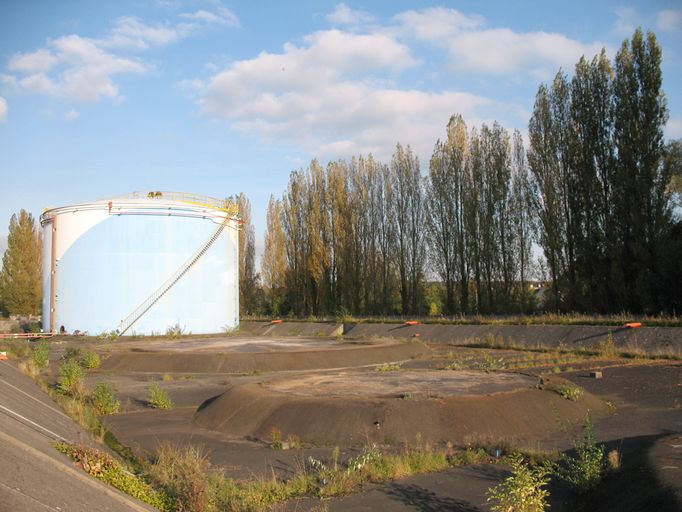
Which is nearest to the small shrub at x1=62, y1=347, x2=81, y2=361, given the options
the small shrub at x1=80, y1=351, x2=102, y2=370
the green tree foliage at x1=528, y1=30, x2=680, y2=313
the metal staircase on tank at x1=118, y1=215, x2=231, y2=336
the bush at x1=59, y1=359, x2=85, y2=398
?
the small shrub at x1=80, y1=351, x2=102, y2=370

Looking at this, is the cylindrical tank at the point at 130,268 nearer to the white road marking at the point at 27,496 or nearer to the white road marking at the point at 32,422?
the white road marking at the point at 32,422

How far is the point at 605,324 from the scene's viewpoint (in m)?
26.1

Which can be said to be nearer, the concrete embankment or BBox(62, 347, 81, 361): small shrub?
the concrete embankment

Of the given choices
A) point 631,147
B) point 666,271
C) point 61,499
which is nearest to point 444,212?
point 631,147

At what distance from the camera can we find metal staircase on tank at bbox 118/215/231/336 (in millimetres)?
36875

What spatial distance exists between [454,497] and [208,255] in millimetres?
33916

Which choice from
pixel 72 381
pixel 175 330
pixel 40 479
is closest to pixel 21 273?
pixel 175 330

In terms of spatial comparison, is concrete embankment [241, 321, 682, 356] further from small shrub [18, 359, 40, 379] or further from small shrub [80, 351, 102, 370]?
small shrub [18, 359, 40, 379]

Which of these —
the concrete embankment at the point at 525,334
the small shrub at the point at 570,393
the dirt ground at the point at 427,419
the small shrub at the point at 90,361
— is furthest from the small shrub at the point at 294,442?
the concrete embankment at the point at 525,334

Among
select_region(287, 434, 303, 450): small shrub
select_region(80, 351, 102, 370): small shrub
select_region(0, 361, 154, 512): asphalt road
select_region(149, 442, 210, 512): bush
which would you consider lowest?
select_region(287, 434, 303, 450): small shrub

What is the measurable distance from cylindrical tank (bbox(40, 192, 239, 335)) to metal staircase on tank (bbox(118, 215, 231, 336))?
0.19ft

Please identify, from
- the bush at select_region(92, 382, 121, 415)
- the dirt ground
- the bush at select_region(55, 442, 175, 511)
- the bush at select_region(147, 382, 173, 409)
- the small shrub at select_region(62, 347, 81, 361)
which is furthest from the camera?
the small shrub at select_region(62, 347, 81, 361)

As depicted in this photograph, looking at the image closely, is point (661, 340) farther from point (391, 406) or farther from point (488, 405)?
point (391, 406)

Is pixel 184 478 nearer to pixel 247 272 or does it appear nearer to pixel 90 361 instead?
pixel 90 361
